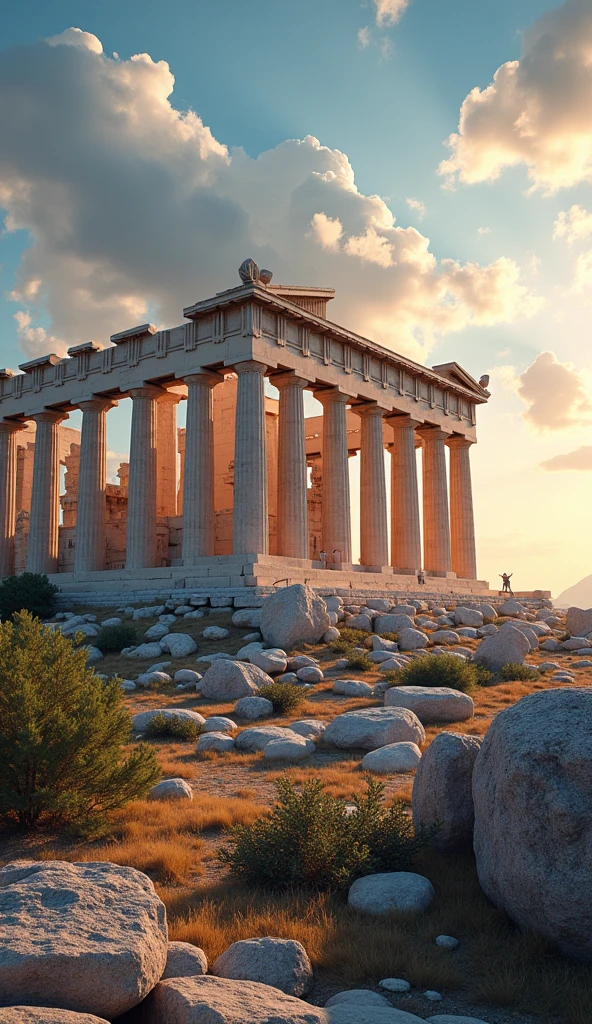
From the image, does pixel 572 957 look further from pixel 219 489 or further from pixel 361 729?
pixel 219 489

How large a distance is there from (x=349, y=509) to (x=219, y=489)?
26.0ft

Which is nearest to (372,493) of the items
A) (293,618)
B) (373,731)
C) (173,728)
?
(293,618)

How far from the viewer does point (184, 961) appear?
198 inches

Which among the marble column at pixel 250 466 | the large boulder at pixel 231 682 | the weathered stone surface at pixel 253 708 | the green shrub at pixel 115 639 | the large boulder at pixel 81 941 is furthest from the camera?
the marble column at pixel 250 466

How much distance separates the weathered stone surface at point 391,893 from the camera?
6223mm

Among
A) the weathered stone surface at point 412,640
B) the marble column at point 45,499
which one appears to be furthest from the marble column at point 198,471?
the weathered stone surface at point 412,640

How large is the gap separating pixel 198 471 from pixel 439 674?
1723cm

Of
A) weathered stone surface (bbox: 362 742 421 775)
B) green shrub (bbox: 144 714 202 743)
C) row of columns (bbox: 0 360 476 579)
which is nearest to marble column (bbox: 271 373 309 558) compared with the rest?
row of columns (bbox: 0 360 476 579)

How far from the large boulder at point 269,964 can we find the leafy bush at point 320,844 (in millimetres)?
1486

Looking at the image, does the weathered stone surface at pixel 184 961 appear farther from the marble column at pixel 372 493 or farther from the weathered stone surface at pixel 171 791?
the marble column at pixel 372 493

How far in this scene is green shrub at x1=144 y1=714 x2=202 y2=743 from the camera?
13227 millimetres

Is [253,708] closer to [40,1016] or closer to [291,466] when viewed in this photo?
[40,1016]

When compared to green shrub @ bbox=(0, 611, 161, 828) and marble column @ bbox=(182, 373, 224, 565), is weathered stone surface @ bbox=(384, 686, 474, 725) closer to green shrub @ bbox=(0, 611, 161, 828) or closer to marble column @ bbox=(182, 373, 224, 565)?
green shrub @ bbox=(0, 611, 161, 828)

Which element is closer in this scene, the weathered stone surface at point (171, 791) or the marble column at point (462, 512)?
the weathered stone surface at point (171, 791)
